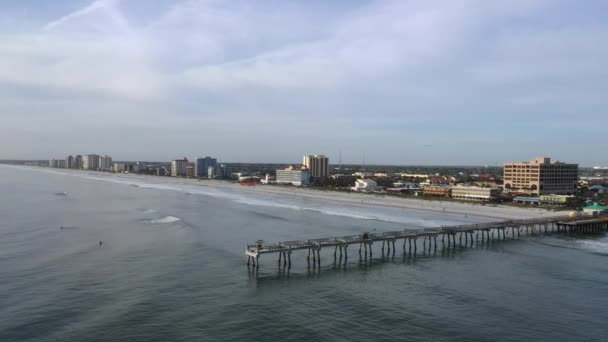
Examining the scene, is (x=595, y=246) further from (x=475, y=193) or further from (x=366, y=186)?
(x=366, y=186)

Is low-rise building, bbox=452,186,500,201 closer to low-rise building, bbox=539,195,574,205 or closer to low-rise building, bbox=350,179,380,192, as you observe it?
low-rise building, bbox=539,195,574,205


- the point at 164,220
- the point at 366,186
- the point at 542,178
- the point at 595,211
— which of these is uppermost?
the point at 542,178

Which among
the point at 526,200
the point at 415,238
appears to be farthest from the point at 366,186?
the point at 415,238

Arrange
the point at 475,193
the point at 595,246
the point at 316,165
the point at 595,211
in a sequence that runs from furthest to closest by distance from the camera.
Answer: the point at 316,165, the point at 475,193, the point at 595,211, the point at 595,246

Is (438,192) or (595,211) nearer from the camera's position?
(595,211)

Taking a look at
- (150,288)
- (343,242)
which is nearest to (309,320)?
(150,288)
